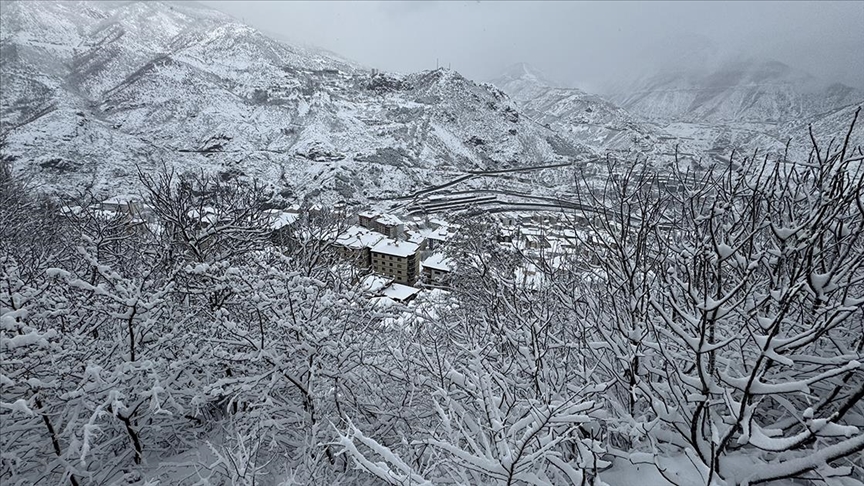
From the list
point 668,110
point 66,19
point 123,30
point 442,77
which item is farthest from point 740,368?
point 668,110

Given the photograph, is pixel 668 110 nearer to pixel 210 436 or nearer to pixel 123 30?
pixel 123 30

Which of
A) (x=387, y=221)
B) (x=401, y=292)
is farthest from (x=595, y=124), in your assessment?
(x=401, y=292)

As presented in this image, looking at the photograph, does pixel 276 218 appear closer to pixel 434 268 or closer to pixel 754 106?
pixel 434 268

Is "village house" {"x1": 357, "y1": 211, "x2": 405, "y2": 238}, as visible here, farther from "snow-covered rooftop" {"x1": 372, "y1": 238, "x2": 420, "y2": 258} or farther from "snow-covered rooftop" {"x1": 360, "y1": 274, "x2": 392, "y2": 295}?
"snow-covered rooftop" {"x1": 360, "y1": 274, "x2": 392, "y2": 295}

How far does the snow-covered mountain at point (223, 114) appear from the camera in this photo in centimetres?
5600

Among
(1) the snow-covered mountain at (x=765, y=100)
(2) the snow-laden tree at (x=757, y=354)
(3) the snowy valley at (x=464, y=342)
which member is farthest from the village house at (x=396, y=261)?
(1) the snow-covered mountain at (x=765, y=100)

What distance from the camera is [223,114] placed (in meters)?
76.5

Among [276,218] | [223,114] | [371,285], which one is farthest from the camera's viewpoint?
[223,114]

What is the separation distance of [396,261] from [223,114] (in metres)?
69.0

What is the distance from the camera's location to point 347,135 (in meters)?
78.0

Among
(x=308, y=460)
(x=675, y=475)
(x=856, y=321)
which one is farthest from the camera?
(x=308, y=460)

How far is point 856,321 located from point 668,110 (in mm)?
240447

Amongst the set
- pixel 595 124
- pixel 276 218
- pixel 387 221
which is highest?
pixel 595 124

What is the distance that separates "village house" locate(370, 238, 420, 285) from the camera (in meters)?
26.8
